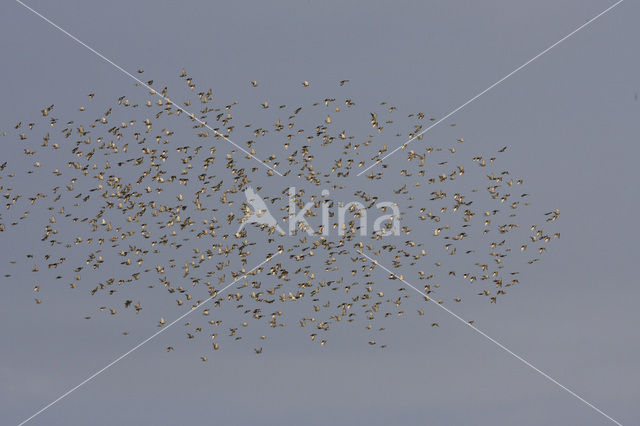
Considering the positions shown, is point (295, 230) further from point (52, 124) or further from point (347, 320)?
point (52, 124)

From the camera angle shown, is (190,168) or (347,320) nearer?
(347,320)

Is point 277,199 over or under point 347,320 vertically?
over

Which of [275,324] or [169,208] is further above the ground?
[169,208]

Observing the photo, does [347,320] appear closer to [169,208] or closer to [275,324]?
[275,324]

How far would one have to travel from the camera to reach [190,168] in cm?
4672

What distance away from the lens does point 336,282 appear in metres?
45.1

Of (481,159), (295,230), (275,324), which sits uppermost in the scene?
(481,159)

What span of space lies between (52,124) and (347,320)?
18103 millimetres

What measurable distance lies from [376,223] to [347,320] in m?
6.62

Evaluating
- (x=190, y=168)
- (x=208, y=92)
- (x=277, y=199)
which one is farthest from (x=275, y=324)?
(x=208, y=92)

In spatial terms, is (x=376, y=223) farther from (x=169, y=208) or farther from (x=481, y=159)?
(x=169, y=208)

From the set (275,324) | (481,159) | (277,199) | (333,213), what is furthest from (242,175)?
(481,159)

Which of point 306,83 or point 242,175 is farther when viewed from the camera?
point 242,175

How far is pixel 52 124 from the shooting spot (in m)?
46.5
